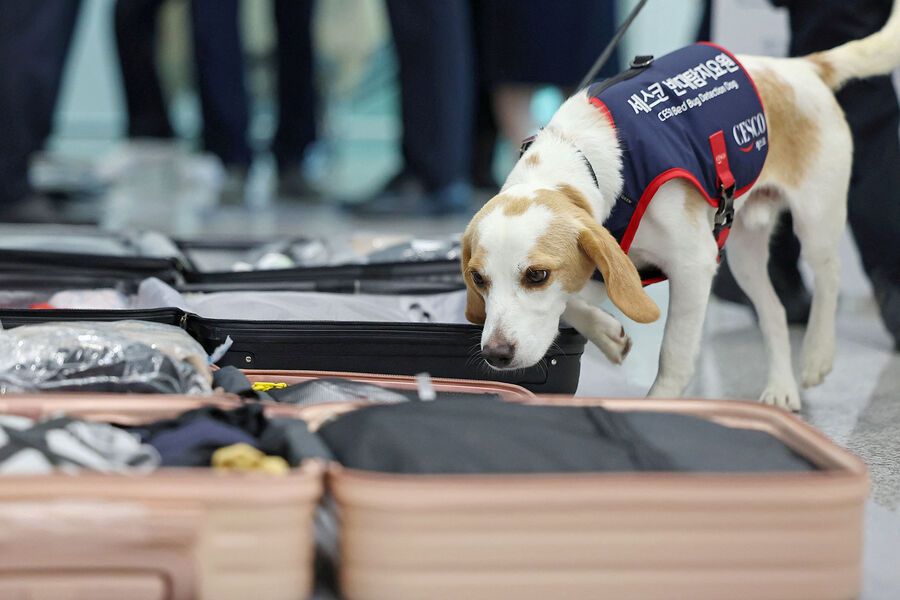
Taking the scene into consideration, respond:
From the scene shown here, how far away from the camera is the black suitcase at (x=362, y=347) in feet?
6.72

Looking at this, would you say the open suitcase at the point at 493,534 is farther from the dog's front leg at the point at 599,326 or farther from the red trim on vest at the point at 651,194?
the dog's front leg at the point at 599,326

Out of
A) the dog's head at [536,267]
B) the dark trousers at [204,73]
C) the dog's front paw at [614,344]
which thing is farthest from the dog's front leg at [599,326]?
the dark trousers at [204,73]

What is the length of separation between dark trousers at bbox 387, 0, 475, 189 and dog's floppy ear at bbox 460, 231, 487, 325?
113 inches

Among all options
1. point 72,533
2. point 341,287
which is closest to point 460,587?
point 72,533

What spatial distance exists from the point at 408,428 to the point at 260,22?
6841 mm

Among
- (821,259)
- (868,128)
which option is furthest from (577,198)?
Answer: (868,128)

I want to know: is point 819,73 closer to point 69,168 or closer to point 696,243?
point 696,243

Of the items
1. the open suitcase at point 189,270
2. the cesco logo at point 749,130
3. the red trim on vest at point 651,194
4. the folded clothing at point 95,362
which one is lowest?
the open suitcase at point 189,270

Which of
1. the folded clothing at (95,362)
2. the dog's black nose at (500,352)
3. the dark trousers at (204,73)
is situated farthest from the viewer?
the dark trousers at (204,73)

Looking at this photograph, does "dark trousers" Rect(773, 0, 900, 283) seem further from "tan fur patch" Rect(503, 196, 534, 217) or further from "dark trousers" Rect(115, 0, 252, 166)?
"dark trousers" Rect(115, 0, 252, 166)

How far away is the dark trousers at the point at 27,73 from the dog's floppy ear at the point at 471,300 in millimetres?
2752

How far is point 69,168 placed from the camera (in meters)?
6.02

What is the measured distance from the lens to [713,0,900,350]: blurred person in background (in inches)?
112

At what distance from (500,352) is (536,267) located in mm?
172
